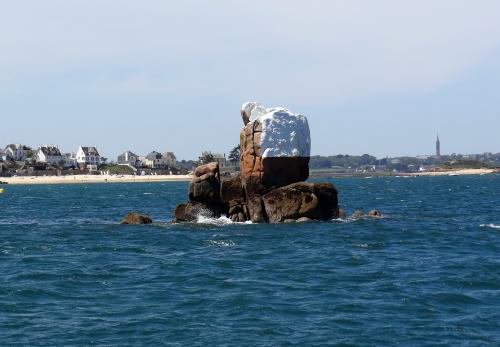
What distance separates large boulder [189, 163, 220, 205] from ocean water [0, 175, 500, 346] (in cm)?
674

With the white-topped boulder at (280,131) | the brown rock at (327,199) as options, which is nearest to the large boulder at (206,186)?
the white-topped boulder at (280,131)

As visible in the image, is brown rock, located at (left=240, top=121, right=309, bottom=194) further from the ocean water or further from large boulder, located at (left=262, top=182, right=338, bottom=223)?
the ocean water

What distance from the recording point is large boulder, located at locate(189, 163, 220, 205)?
47719 mm

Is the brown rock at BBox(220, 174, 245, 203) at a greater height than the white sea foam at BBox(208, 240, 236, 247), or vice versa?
the brown rock at BBox(220, 174, 245, 203)

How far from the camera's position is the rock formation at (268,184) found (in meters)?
45.7

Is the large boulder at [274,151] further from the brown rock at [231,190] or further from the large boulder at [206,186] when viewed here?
the large boulder at [206,186]

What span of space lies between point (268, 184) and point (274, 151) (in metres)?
2.27

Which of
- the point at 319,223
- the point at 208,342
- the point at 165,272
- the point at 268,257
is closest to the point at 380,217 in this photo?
the point at 319,223

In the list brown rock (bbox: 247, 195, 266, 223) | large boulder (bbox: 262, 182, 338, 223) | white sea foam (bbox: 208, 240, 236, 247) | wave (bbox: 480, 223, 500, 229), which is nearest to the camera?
white sea foam (bbox: 208, 240, 236, 247)

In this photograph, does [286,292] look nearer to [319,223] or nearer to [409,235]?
[409,235]

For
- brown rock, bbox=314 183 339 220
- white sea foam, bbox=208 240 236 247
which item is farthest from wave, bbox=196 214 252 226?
white sea foam, bbox=208 240 236 247

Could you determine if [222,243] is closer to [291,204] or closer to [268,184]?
[291,204]

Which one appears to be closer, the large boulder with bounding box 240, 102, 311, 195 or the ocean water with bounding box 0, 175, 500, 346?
the ocean water with bounding box 0, 175, 500, 346

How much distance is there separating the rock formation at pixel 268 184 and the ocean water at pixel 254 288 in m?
4.30
